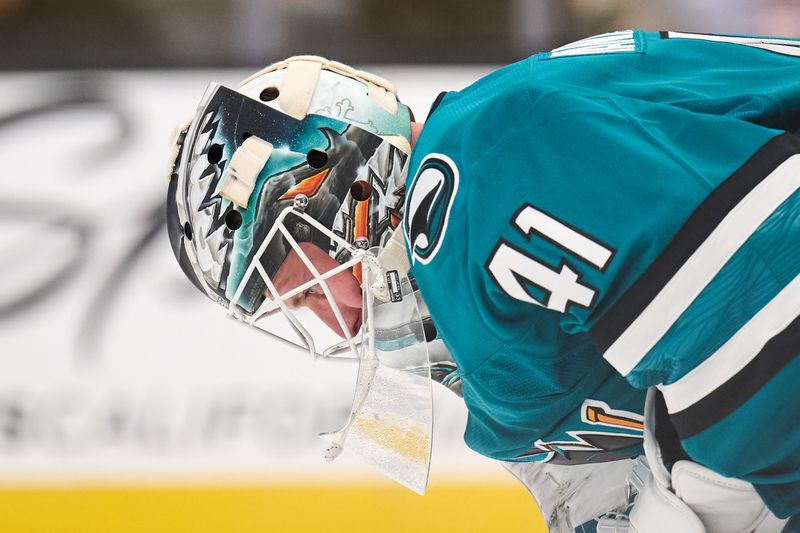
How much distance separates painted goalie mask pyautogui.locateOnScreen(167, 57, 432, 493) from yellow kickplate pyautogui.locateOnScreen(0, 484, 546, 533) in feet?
3.31

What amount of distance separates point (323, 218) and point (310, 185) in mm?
52

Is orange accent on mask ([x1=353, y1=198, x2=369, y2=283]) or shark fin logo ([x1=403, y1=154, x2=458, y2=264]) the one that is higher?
shark fin logo ([x1=403, y1=154, x2=458, y2=264])

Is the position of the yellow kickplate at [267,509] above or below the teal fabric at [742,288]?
below

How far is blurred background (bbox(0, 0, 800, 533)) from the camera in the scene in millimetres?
2465

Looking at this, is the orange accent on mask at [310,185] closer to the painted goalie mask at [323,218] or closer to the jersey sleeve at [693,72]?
the painted goalie mask at [323,218]

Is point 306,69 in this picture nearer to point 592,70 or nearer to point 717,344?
point 592,70

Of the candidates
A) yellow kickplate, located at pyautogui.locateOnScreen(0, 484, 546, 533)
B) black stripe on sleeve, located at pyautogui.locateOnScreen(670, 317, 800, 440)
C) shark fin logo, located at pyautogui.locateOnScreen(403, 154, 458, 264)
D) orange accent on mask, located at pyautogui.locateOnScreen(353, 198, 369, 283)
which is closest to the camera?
black stripe on sleeve, located at pyautogui.locateOnScreen(670, 317, 800, 440)

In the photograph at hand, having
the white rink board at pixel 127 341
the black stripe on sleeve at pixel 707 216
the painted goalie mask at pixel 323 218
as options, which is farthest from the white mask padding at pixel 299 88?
the white rink board at pixel 127 341

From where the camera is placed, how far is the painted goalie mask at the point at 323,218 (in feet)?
4.48

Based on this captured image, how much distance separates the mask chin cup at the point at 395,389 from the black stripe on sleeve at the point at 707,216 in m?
0.48

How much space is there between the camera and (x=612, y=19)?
288 centimetres

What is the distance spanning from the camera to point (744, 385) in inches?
37.1

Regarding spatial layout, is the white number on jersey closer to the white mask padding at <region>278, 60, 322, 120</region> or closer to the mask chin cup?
the mask chin cup

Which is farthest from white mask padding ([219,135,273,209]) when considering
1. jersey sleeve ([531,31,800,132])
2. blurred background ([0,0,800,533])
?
blurred background ([0,0,800,533])
